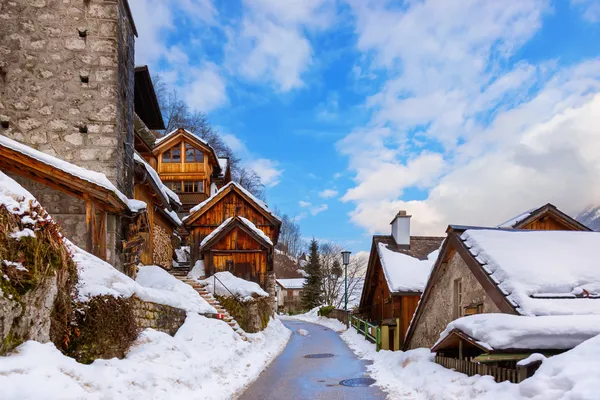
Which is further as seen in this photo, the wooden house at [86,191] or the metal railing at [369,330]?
the metal railing at [369,330]

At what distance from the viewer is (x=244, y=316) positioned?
19.9m

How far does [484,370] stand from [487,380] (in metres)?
0.37

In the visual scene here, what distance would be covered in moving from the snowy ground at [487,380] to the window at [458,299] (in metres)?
1.23

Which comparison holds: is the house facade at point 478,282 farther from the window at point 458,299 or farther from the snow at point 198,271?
the snow at point 198,271

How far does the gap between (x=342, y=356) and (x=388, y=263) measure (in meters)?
5.77

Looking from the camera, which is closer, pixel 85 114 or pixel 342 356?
pixel 85 114

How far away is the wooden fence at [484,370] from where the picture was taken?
6461 mm

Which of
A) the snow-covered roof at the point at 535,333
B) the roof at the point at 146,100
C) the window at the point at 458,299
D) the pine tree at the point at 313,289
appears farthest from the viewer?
the pine tree at the point at 313,289

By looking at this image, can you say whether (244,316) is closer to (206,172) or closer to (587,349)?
(587,349)

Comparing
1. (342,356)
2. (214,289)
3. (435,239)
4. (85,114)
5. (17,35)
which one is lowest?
(342,356)

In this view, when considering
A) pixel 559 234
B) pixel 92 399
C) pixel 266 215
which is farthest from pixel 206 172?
pixel 92 399

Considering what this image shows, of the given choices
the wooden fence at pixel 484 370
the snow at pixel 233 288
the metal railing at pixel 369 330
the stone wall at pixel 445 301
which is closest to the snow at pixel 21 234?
the wooden fence at pixel 484 370

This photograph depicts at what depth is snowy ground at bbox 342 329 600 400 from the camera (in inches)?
199

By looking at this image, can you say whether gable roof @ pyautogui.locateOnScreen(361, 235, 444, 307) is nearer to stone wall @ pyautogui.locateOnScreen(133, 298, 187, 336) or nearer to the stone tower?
stone wall @ pyautogui.locateOnScreen(133, 298, 187, 336)
